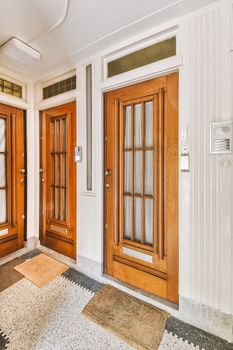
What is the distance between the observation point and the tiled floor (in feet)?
4.25

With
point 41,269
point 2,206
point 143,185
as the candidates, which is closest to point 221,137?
point 143,185

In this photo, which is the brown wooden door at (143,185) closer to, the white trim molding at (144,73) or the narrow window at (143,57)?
the white trim molding at (144,73)

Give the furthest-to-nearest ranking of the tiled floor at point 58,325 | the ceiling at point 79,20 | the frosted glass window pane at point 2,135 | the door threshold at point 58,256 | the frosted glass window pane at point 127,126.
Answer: the frosted glass window pane at point 2,135 < the door threshold at point 58,256 < the frosted glass window pane at point 127,126 < the ceiling at point 79,20 < the tiled floor at point 58,325

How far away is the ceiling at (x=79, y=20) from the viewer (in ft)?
4.63

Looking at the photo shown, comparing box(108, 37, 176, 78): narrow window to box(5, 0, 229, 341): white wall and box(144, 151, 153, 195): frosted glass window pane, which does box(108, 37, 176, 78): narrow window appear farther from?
box(144, 151, 153, 195): frosted glass window pane

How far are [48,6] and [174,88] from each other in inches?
47.7

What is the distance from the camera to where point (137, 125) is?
1.84 metres

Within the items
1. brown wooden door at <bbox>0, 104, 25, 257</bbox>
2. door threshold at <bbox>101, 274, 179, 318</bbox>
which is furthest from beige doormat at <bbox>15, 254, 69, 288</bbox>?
door threshold at <bbox>101, 274, 179, 318</bbox>


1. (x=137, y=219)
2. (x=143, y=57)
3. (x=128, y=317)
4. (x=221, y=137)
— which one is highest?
(x=143, y=57)

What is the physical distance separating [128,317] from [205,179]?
133 cm

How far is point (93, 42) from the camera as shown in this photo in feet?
6.08

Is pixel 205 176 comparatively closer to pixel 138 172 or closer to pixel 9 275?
pixel 138 172

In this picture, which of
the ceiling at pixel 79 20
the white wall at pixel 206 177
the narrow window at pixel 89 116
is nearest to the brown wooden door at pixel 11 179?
the ceiling at pixel 79 20

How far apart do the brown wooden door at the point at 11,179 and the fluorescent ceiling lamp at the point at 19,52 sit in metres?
0.67
